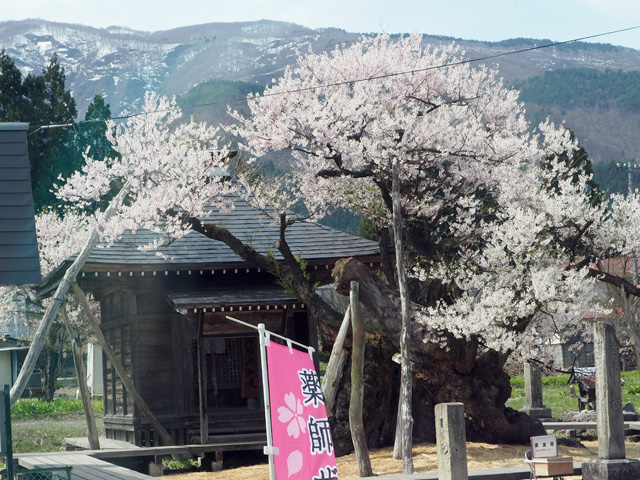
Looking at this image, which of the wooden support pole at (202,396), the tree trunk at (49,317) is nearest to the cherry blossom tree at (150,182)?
the tree trunk at (49,317)

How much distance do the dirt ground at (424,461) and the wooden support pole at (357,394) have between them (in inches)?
24.4

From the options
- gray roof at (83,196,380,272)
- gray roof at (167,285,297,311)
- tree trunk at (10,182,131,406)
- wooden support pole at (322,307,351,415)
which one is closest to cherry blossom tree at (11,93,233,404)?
tree trunk at (10,182,131,406)

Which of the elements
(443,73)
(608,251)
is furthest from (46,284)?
(608,251)

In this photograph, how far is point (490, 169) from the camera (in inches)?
713

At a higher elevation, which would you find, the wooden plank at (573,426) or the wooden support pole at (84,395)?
the wooden support pole at (84,395)

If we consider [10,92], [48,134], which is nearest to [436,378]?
[48,134]

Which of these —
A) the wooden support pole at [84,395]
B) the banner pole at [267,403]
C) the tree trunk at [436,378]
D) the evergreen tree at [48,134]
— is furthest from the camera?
the evergreen tree at [48,134]

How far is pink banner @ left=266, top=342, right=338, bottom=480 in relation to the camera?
22.3ft

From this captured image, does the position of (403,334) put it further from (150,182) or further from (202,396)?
(150,182)

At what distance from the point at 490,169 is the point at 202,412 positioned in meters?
8.92

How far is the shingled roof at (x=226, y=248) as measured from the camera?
57.2 ft

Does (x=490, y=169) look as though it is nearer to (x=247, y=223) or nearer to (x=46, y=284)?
(x=247, y=223)

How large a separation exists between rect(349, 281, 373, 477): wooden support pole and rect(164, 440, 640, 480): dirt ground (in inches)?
24.4

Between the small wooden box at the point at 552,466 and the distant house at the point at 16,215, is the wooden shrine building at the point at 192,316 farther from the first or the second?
the small wooden box at the point at 552,466
